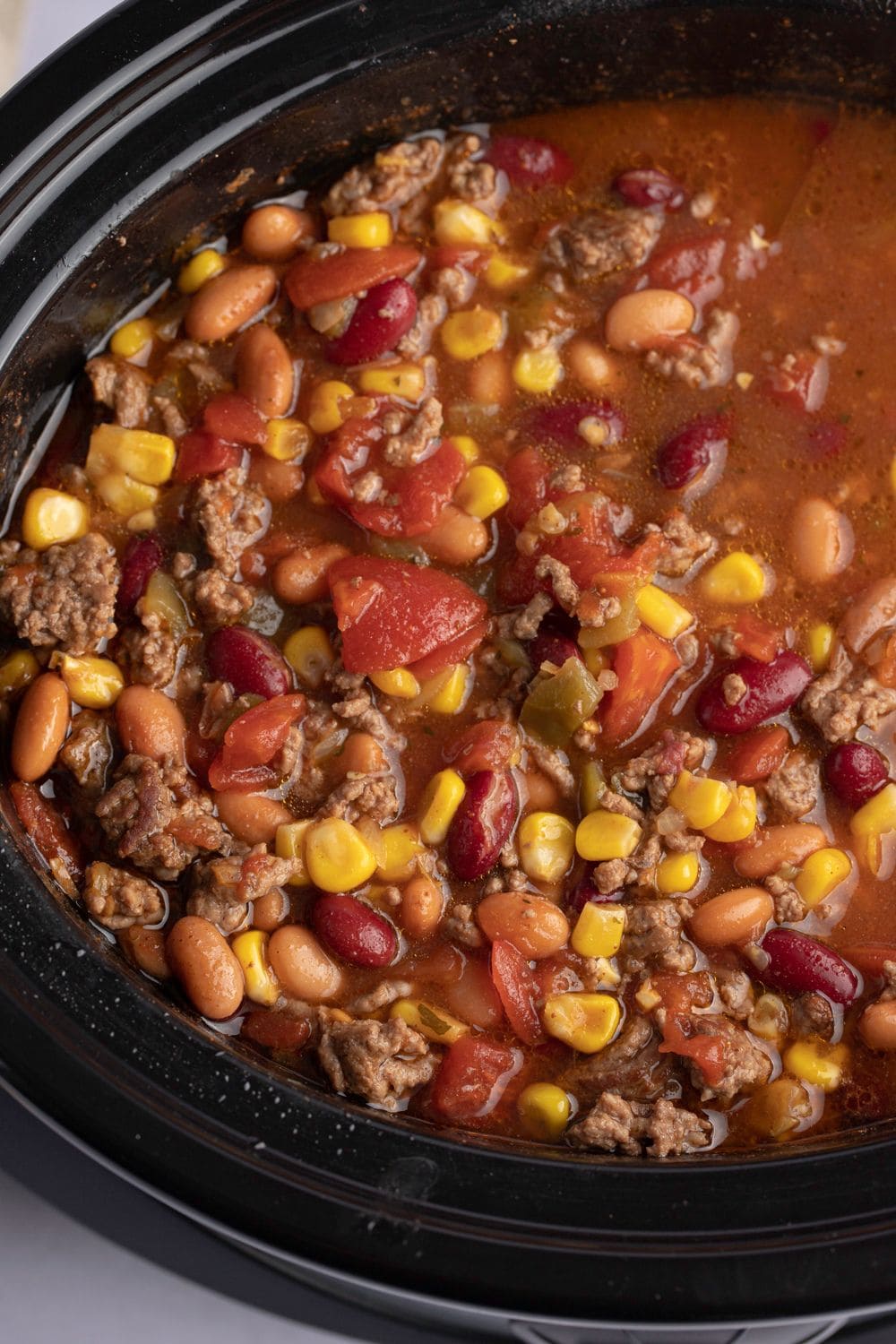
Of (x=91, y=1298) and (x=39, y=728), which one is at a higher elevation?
(x=39, y=728)

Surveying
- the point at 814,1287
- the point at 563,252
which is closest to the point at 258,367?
the point at 563,252

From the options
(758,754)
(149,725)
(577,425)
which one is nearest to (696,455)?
(577,425)

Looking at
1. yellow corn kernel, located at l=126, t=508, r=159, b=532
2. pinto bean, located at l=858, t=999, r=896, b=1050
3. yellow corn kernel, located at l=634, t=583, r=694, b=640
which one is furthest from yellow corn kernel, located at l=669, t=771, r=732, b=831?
yellow corn kernel, located at l=126, t=508, r=159, b=532

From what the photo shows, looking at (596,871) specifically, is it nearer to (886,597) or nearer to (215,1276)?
(886,597)

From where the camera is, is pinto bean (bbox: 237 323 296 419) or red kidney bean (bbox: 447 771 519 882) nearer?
red kidney bean (bbox: 447 771 519 882)

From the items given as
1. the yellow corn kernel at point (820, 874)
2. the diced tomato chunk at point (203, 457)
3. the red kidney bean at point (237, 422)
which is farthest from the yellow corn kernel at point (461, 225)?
the yellow corn kernel at point (820, 874)

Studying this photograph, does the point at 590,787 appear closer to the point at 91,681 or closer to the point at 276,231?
the point at 91,681

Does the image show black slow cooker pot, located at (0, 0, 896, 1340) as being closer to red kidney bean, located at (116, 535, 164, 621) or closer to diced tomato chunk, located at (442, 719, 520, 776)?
red kidney bean, located at (116, 535, 164, 621)
